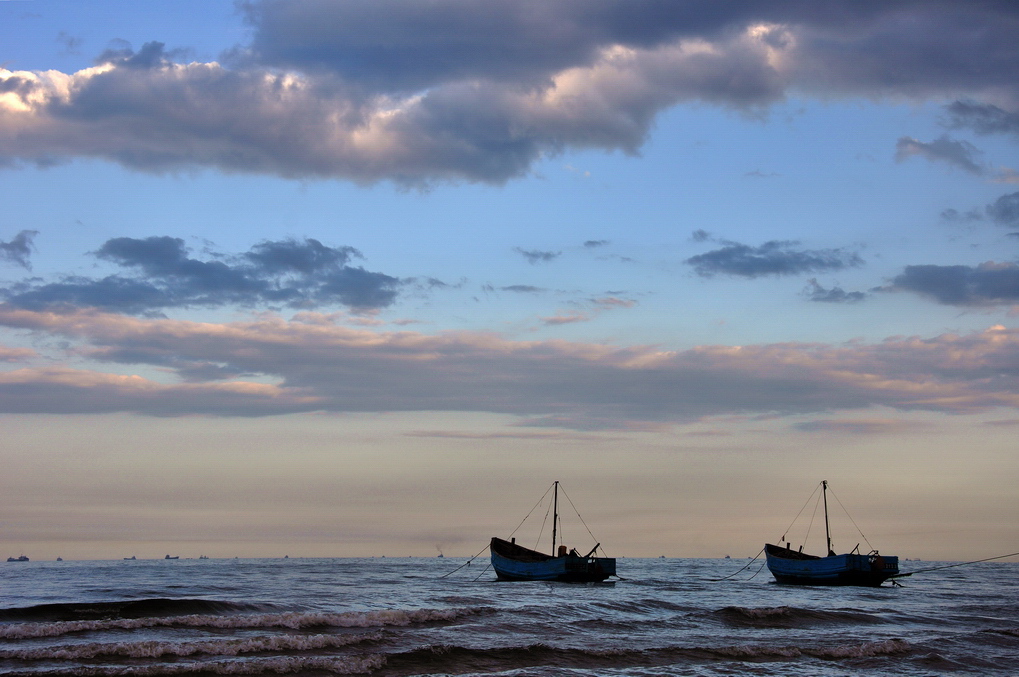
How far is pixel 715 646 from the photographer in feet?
92.1

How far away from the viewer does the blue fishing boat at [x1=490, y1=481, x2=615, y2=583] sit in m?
66.9

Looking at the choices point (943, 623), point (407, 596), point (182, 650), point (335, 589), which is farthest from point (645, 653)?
point (335, 589)

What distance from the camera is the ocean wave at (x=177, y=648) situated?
79.2 feet

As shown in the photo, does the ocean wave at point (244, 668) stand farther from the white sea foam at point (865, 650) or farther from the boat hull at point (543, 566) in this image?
the boat hull at point (543, 566)

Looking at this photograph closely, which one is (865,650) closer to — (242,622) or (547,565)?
(242,622)

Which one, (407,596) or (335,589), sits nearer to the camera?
(407,596)

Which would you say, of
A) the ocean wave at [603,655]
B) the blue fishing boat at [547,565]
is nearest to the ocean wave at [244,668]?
the ocean wave at [603,655]

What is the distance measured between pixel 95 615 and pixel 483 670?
22450 millimetres

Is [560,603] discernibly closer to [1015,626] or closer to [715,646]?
[715,646]

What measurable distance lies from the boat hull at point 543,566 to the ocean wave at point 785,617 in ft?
92.0

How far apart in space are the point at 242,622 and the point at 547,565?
3912cm

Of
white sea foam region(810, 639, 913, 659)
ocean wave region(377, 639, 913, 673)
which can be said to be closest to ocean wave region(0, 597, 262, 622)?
ocean wave region(377, 639, 913, 673)

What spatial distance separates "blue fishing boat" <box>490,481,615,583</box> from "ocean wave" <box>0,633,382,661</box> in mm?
41487

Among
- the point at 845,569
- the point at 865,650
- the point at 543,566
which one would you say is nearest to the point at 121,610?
the point at 865,650
